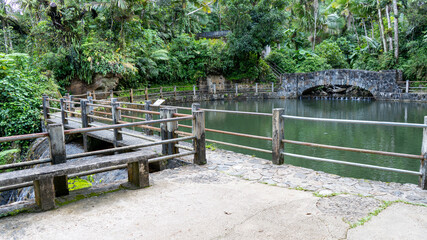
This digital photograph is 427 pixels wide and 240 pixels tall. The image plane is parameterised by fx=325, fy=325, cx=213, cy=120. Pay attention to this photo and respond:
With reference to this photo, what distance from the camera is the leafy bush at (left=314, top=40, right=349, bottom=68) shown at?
96.2 ft

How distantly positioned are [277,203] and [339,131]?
944 centimetres

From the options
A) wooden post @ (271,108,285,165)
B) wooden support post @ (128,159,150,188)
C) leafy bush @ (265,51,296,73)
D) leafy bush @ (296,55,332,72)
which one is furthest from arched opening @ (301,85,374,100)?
wooden support post @ (128,159,150,188)

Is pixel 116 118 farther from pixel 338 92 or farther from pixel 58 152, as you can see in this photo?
pixel 338 92

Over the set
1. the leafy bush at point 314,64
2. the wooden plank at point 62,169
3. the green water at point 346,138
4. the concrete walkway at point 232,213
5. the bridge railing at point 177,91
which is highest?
the leafy bush at point 314,64

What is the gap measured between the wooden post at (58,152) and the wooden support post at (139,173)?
2.43ft

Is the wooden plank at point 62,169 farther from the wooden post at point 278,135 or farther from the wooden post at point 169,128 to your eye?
the wooden post at point 278,135

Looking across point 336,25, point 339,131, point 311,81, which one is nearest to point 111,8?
point 339,131

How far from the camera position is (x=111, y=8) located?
1770 centimetres

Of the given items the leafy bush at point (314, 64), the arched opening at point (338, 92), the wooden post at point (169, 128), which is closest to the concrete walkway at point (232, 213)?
the wooden post at point (169, 128)

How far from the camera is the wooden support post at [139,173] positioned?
3893mm

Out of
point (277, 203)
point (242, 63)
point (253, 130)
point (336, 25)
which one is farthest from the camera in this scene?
point (336, 25)

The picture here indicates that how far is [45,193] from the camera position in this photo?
3273mm

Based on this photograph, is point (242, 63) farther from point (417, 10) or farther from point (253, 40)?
point (417, 10)

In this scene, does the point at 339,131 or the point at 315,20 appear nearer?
the point at 339,131
